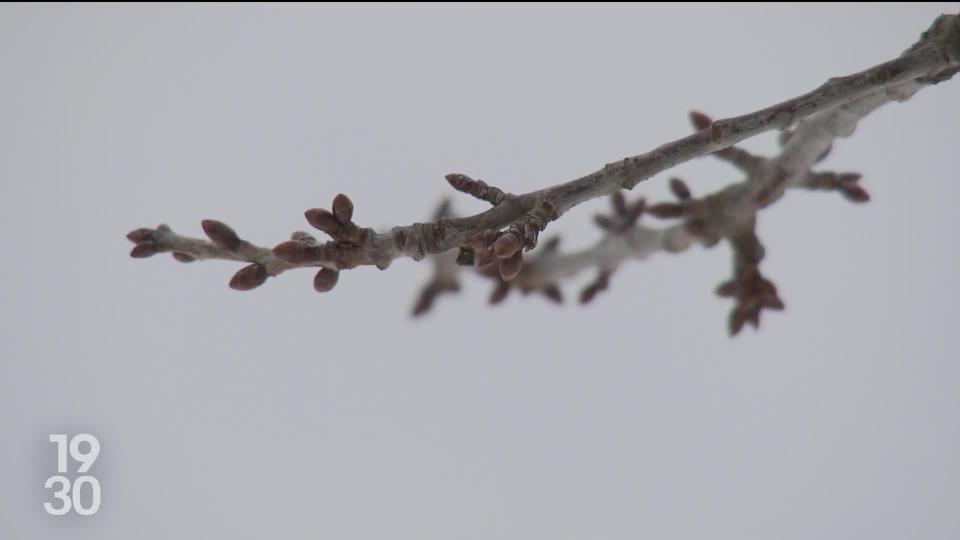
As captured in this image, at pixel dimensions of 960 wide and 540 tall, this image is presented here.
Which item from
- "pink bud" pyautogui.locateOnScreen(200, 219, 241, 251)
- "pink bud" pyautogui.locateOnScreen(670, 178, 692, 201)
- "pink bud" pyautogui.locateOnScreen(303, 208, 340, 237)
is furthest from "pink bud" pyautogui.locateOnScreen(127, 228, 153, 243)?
"pink bud" pyautogui.locateOnScreen(670, 178, 692, 201)

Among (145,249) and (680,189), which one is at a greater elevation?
(680,189)

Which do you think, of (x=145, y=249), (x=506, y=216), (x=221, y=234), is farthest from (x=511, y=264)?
(x=145, y=249)

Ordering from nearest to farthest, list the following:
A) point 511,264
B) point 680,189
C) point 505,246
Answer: point 505,246, point 511,264, point 680,189

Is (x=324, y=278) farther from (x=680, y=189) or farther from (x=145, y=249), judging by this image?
(x=680, y=189)

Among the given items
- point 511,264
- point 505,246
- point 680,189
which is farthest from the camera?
point 680,189

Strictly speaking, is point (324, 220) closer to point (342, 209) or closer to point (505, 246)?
point (342, 209)

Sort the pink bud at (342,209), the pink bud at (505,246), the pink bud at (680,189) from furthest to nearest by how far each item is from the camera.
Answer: the pink bud at (680,189) → the pink bud at (342,209) → the pink bud at (505,246)

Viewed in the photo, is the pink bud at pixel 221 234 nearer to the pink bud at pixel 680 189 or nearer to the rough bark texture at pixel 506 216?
the rough bark texture at pixel 506 216

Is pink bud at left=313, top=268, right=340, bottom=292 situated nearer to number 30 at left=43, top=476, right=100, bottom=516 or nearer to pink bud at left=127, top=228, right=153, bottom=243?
pink bud at left=127, top=228, right=153, bottom=243

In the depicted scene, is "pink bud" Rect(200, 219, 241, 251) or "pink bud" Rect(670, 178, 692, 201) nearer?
"pink bud" Rect(200, 219, 241, 251)

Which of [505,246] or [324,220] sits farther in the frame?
[324,220]

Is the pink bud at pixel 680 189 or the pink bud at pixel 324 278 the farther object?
the pink bud at pixel 680 189

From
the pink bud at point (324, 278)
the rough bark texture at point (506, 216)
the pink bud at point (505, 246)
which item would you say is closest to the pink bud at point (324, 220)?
the rough bark texture at point (506, 216)

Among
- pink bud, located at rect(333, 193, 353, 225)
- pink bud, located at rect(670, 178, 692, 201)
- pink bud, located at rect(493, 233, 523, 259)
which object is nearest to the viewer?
pink bud, located at rect(493, 233, 523, 259)
